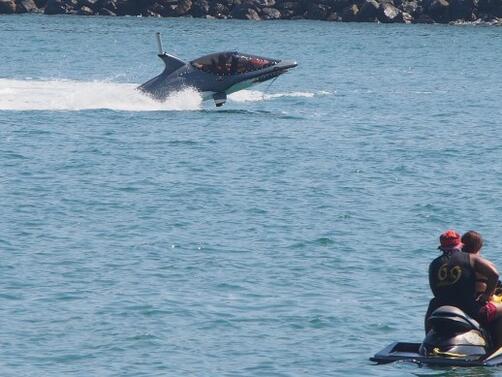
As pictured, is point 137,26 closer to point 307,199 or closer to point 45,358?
point 307,199

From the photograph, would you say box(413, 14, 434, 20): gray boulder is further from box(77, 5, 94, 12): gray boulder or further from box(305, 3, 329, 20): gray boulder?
box(77, 5, 94, 12): gray boulder

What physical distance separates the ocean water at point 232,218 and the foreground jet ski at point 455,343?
0.17 m

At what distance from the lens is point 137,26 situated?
374ft

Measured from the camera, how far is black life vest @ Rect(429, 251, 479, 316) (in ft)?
61.0

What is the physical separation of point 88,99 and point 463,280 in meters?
34.8

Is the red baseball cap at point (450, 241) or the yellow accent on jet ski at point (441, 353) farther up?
the red baseball cap at point (450, 241)

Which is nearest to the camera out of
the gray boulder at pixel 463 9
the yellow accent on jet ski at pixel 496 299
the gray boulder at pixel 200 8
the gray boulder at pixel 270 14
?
the yellow accent on jet ski at pixel 496 299

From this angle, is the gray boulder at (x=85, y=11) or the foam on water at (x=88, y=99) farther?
the gray boulder at (x=85, y=11)

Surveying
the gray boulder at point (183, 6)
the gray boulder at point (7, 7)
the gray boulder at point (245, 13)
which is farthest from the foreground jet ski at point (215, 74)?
the gray boulder at point (7, 7)

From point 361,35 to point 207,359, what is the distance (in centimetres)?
8613

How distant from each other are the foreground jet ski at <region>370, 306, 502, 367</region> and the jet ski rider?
0.19 meters

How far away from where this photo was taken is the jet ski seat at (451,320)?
18.5 metres

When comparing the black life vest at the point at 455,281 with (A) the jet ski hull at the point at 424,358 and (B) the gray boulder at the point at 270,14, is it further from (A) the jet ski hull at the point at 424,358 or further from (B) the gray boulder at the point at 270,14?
(B) the gray boulder at the point at 270,14

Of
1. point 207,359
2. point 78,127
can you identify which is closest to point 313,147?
point 78,127
